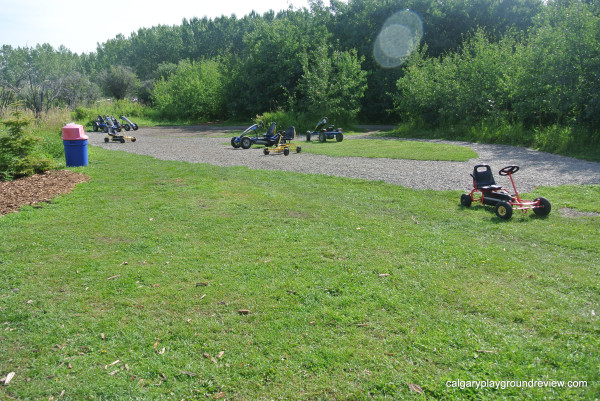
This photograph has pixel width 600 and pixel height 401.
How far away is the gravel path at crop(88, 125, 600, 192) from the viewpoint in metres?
9.56

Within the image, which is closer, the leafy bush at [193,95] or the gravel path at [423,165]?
the gravel path at [423,165]

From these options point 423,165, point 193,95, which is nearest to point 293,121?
point 423,165

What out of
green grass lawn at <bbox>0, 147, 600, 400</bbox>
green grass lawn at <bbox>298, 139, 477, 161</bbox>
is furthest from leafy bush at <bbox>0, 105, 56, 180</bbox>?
green grass lawn at <bbox>298, 139, 477, 161</bbox>

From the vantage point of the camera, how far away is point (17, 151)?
10320 millimetres

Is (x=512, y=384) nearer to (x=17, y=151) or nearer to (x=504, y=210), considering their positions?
(x=504, y=210)

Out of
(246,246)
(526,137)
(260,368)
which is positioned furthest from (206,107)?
(260,368)

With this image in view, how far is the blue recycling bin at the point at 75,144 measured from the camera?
11.8 meters

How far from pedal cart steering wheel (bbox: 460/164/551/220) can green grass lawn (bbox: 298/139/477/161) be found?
17.7 ft

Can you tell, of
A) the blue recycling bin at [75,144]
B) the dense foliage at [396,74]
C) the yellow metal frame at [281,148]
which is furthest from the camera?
the dense foliage at [396,74]

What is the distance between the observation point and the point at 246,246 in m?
5.53

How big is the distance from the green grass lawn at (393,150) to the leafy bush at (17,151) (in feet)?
28.5

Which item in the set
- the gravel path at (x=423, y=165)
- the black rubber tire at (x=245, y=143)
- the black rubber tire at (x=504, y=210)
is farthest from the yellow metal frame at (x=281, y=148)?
the black rubber tire at (x=504, y=210)

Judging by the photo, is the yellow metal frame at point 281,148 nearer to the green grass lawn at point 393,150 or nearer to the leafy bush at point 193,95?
the green grass lawn at point 393,150

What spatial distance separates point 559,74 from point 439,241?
517 inches
